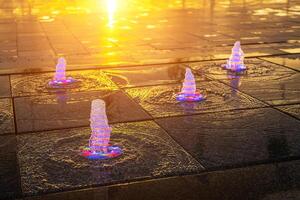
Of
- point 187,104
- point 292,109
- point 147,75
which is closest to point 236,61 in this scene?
point 147,75

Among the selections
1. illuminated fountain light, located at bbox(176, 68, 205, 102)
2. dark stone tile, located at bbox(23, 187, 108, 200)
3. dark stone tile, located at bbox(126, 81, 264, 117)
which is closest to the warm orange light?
dark stone tile, located at bbox(126, 81, 264, 117)

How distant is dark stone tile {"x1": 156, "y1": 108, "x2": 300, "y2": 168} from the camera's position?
18.8 ft

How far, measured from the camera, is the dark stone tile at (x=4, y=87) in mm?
8555

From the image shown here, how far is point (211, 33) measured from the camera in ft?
51.9

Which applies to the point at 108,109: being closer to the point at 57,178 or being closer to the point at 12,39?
the point at 57,178

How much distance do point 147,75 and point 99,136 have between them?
13.8 feet

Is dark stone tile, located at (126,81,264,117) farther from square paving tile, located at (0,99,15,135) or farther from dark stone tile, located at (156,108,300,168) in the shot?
square paving tile, located at (0,99,15,135)

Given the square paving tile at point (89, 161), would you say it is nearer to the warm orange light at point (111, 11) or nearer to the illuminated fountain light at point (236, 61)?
the illuminated fountain light at point (236, 61)

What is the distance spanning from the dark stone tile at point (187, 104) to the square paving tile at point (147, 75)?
42cm

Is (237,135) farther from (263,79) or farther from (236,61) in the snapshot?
(236,61)

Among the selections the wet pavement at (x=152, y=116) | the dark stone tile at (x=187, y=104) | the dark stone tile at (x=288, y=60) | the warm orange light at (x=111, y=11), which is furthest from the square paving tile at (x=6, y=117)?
the warm orange light at (x=111, y=11)

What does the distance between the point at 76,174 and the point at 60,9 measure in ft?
64.1

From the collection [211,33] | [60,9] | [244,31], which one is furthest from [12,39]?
[60,9]

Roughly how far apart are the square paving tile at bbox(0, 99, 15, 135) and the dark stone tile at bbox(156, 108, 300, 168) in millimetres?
2118
